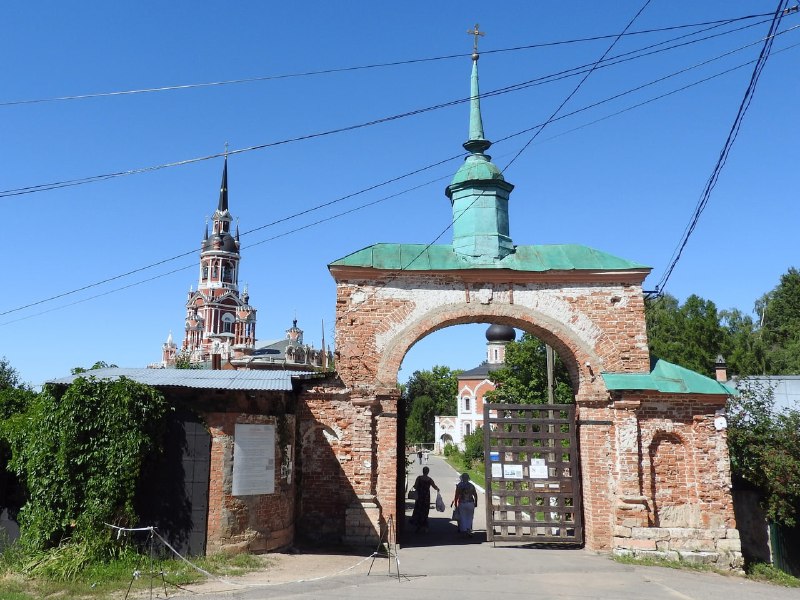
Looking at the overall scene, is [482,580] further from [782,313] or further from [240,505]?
[782,313]

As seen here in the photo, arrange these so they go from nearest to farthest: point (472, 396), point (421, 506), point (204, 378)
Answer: point (204, 378)
point (421, 506)
point (472, 396)

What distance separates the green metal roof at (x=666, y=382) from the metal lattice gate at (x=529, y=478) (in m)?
1.18

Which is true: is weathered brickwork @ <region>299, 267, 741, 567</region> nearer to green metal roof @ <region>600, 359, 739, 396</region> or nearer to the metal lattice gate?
green metal roof @ <region>600, 359, 739, 396</region>

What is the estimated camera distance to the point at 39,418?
31.2 ft

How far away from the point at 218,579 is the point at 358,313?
5497 mm

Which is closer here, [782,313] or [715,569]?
[715,569]

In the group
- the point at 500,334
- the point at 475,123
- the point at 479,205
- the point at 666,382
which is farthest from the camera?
the point at 500,334

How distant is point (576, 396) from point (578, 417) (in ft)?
1.39

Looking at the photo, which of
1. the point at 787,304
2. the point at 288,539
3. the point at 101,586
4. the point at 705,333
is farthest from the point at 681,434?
the point at 787,304

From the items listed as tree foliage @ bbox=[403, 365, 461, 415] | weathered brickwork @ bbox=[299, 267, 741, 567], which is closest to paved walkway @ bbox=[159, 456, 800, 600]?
weathered brickwork @ bbox=[299, 267, 741, 567]

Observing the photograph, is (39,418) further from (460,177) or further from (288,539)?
(460,177)

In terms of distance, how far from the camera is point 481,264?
40.7 feet

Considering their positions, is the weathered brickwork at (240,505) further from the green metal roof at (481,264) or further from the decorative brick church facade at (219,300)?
the decorative brick church facade at (219,300)

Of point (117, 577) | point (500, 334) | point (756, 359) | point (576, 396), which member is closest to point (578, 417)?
point (576, 396)
